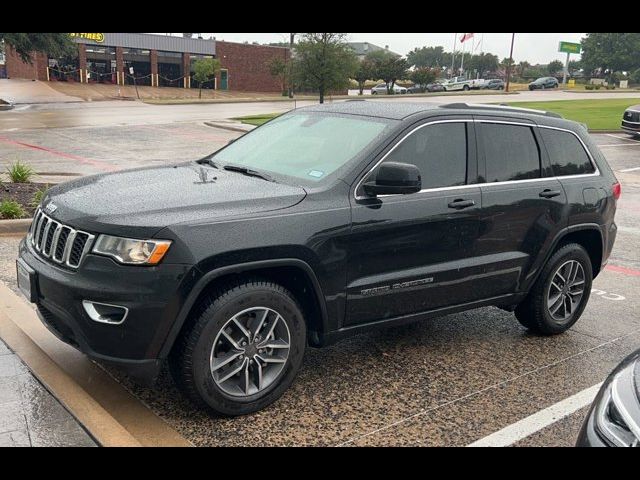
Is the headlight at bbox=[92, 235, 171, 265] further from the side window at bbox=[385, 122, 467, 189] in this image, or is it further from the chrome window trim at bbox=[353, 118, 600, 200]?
the side window at bbox=[385, 122, 467, 189]

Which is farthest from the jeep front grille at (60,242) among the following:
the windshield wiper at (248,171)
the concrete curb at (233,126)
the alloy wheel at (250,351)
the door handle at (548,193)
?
the concrete curb at (233,126)

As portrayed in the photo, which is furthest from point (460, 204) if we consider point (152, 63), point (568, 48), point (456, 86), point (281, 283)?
point (568, 48)

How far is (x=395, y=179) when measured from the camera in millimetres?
4035

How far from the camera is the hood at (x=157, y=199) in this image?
11.7ft

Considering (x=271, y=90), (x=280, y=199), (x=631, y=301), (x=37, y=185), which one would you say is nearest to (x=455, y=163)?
(x=280, y=199)

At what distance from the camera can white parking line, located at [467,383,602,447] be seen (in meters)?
3.75

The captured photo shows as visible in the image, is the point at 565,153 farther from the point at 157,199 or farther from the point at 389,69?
the point at 389,69

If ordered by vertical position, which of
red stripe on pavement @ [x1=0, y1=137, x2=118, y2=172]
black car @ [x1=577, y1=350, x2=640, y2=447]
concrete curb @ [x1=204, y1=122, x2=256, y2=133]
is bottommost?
red stripe on pavement @ [x1=0, y1=137, x2=118, y2=172]

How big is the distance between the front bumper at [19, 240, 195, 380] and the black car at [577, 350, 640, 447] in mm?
2064

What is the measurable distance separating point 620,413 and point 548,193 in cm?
272

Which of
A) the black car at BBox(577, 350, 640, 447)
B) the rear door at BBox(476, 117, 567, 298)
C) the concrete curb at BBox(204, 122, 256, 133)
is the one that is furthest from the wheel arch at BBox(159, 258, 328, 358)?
the concrete curb at BBox(204, 122, 256, 133)

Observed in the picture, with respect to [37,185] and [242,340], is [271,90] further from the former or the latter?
[242,340]

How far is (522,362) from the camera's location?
194 inches

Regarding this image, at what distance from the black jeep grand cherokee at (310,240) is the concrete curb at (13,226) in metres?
3.60
